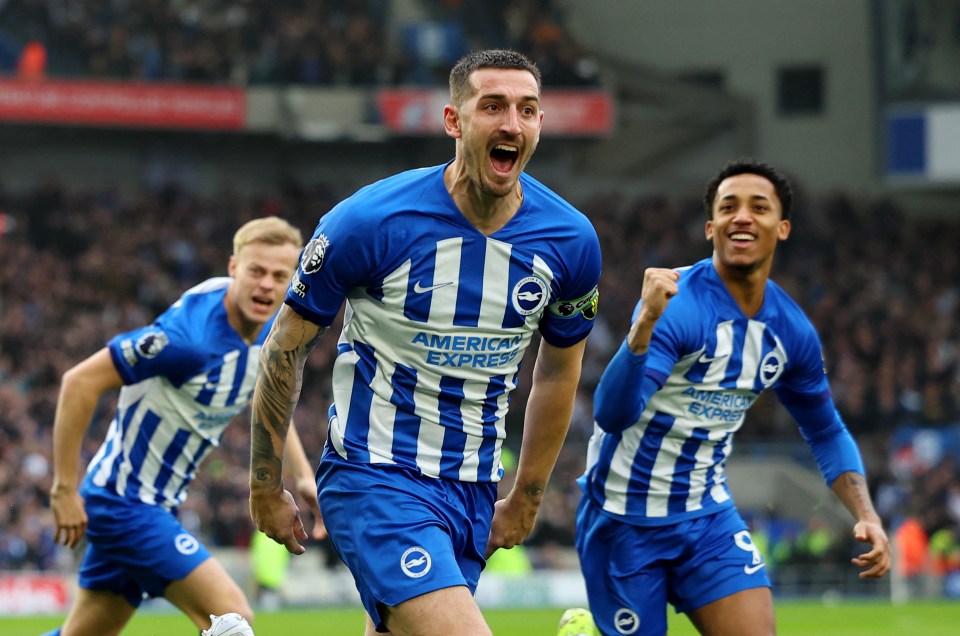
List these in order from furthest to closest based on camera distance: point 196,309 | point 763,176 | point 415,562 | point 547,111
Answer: point 547,111 → point 196,309 → point 763,176 → point 415,562

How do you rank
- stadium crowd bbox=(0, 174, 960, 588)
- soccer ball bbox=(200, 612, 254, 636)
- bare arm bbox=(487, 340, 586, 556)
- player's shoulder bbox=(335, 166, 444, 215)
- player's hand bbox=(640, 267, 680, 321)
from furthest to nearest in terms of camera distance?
1. stadium crowd bbox=(0, 174, 960, 588)
2. soccer ball bbox=(200, 612, 254, 636)
3. player's hand bbox=(640, 267, 680, 321)
4. bare arm bbox=(487, 340, 586, 556)
5. player's shoulder bbox=(335, 166, 444, 215)

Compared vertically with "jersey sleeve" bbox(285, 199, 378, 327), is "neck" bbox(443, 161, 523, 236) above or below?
above

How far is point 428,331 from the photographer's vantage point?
4.77 m

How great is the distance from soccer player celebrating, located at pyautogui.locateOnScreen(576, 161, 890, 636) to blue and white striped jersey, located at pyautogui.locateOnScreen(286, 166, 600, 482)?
1.34m

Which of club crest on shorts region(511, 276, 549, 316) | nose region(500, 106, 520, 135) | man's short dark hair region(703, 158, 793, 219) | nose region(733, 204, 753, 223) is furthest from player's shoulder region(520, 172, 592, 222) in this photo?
man's short dark hair region(703, 158, 793, 219)

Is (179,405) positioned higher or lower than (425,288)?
lower

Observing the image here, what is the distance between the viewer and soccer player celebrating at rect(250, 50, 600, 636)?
4.64 metres

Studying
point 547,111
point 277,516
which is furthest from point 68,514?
point 547,111

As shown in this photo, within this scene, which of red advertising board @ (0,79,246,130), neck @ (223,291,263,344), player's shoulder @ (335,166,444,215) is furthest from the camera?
red advertising board @ (0,79,246,130)

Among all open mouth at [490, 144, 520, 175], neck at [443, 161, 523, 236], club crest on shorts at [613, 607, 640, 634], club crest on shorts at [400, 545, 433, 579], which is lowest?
club crest on shorts at [613, 607, 640, 634]

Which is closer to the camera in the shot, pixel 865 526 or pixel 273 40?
pixel 865 526

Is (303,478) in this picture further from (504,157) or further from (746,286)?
(504,157)

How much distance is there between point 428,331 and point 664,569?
6.88ft

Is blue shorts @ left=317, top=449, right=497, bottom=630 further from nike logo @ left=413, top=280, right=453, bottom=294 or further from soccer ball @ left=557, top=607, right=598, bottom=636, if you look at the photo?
soccer ball @ left=557, top=607, right=598, bottom=636
